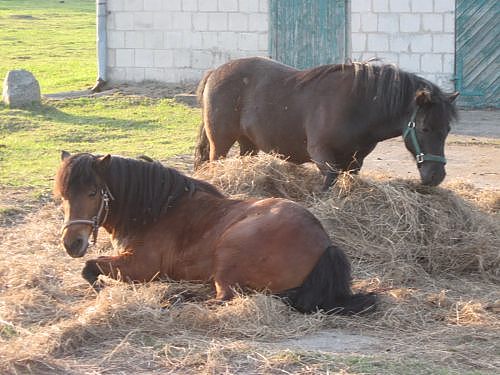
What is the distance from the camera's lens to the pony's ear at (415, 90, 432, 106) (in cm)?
727

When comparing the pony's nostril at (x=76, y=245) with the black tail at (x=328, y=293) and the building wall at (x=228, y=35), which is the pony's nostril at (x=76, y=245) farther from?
the building wall at (x=228, y=35)

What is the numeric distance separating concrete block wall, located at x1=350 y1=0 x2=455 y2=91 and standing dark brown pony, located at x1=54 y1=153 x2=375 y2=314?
32.4 ft

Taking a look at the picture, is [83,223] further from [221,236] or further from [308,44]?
[308,44]

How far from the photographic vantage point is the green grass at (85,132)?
35.2ft

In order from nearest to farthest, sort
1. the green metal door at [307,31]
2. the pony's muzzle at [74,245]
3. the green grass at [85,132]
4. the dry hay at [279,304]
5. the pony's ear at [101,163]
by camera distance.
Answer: the dry hay at [279,304] → the pony's muzzle at [74,245] → the pony's ear at [101,163] → the green grass at [85,132] → the green metal door at [307,31]

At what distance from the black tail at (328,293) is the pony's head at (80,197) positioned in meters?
1.24

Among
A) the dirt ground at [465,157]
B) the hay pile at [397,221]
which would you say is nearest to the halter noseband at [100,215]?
the hay pile at [397,221]

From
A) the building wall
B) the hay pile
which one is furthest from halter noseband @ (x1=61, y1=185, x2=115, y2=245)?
the building wall

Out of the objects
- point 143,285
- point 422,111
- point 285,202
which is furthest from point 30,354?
point 422,111

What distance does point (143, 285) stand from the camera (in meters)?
5.94

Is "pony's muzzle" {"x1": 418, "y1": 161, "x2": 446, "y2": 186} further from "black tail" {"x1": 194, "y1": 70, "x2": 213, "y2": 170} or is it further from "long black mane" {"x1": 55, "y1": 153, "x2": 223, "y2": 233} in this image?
"black tail" {"x1": 194, "y1": 70, "x2": 213, "y2": 170}

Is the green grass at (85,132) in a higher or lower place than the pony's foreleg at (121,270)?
lower

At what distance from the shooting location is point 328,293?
555 centimetres

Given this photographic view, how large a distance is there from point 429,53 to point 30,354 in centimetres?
1193
